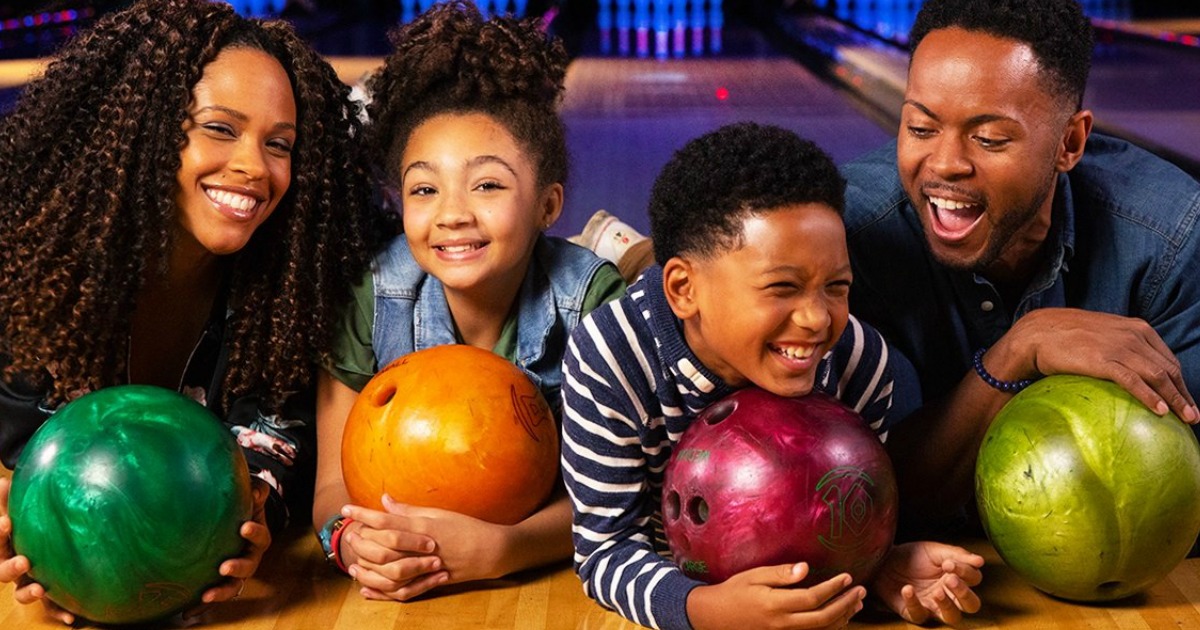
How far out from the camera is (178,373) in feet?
7.58

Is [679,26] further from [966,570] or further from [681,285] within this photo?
[966,570]

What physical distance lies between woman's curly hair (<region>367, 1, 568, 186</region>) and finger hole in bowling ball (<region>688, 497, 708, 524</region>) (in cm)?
72

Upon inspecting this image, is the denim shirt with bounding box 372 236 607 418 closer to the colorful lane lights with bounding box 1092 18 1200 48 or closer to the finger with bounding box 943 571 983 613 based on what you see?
the finger with bounding box 943 571 983 613

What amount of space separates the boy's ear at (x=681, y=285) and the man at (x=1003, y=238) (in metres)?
0.49

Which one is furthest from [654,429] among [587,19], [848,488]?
[587,19]

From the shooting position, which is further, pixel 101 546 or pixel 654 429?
pixel 654 429

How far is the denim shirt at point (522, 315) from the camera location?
2.24m

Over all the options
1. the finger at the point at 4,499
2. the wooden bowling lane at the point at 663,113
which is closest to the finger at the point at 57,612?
the finger at the point at 4,499

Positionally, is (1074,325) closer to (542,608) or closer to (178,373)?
(542,608)

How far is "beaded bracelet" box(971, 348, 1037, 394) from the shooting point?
77.9 inches

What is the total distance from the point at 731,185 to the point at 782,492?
0.41 m

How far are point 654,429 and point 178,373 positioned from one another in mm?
916

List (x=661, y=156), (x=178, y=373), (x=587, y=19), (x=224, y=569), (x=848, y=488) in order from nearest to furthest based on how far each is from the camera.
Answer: (x=848, y=488) → (x=224, y=569) → (x=178, y=373) → (x=661, y=156) → (x=587, y=19)

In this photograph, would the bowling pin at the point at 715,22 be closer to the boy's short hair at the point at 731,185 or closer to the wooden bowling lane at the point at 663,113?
the wooden bowling lane at the point at 663,113
